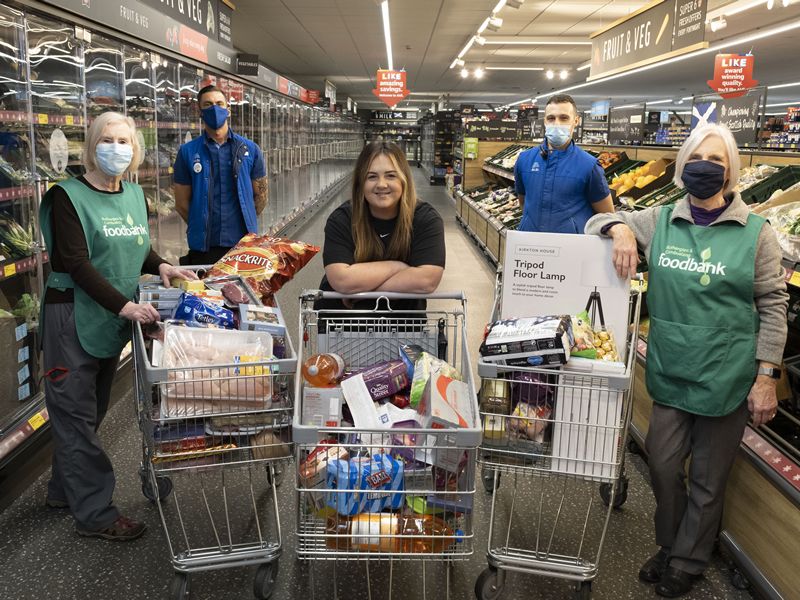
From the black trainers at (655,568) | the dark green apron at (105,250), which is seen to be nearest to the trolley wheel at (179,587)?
the dark green apron at (105,250)

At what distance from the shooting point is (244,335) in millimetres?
2178

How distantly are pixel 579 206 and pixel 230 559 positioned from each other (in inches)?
111

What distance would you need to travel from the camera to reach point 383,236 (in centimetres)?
268

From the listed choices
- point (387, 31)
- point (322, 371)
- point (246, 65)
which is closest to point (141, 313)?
point (322, 371)

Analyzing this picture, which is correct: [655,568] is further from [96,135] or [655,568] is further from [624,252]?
[96,135]

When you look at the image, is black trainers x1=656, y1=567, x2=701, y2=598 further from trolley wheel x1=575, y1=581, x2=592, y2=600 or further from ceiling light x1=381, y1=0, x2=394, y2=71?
ceiling light x1=381, y1=0, x2=394, y2=71

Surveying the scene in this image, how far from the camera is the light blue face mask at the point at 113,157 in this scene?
257 centimetres

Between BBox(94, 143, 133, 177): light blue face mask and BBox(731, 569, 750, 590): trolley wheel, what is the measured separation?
2.74 metres

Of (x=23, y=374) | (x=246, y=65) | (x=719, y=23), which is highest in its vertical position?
(x=719, y=23)

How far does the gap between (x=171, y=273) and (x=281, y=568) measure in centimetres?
123

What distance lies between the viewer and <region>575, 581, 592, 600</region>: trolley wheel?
2285 millimetres

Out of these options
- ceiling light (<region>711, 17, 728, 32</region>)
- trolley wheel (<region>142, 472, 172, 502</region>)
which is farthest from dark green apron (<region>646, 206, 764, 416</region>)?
ceiling light (<region>711, 17, 728, 32</region>)

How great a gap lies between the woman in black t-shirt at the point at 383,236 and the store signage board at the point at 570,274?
40cm

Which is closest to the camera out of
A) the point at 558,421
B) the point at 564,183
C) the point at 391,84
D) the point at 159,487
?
the point at 558,421
